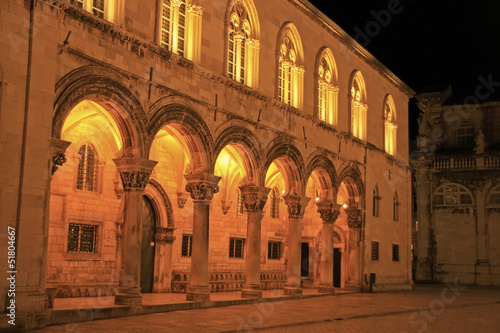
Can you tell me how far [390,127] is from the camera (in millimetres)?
35094

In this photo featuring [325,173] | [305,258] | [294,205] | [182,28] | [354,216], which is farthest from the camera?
[305,258]

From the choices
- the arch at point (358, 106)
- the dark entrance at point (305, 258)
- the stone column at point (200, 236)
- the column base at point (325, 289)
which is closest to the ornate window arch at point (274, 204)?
the dark entrance at point (305, 258)

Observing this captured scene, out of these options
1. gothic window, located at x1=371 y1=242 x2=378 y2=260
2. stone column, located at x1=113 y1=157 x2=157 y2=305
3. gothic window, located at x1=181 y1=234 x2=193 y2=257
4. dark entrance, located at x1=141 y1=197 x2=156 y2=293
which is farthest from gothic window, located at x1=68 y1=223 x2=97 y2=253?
gothic window, located at x1=371 y1=242 x2=378 y2=260

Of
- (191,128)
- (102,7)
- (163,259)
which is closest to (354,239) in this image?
(163,259)

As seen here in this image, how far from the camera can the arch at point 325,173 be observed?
84.9 feet

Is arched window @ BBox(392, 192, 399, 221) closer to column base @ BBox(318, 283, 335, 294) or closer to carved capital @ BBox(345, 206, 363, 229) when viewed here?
carved capital @ BBox(345, 206, 363, 229)

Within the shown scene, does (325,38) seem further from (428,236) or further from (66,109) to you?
(428,236)

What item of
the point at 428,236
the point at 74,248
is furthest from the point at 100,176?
the point at 428,236

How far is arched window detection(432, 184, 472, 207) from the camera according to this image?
46250 millimetres

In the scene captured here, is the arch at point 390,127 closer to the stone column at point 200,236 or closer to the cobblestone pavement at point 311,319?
the cobblestone pavement at point 311,319

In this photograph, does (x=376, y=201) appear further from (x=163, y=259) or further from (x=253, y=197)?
(x=163, y=259)

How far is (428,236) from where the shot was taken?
47.2m

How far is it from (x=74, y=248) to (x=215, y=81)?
22.5 feet

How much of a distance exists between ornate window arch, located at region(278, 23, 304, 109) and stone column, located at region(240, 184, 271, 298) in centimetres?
450
